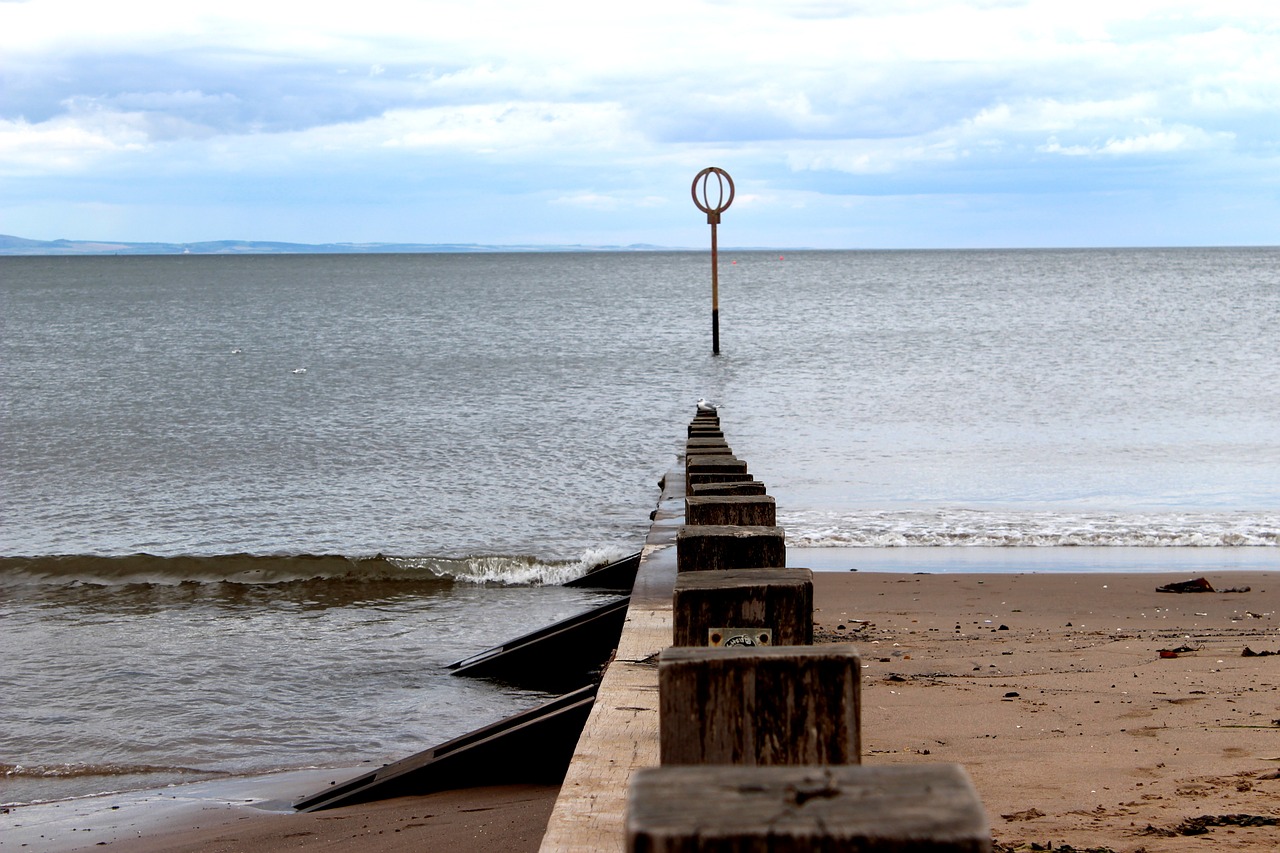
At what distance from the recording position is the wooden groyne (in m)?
1.30

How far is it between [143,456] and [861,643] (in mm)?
16732

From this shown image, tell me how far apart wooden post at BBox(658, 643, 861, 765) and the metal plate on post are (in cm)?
113

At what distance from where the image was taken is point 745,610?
3.19 m

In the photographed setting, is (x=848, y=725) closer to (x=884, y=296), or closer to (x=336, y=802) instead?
(x=336, y=802)

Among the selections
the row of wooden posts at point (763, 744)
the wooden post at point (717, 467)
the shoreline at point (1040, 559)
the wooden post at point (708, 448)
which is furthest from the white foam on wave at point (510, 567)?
the row of wooden posts at point (763, 744)

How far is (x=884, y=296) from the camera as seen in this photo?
87.0m

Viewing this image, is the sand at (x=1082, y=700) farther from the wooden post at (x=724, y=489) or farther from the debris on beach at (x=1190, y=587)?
the wooden post at (x=724, y=489)

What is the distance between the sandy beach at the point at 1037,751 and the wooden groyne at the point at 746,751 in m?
1.36

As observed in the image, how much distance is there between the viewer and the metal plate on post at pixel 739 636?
3178 mm

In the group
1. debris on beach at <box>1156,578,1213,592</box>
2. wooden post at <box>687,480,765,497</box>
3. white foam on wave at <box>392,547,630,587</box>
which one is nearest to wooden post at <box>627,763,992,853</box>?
wooden post at <box>687,480,765,497</box>

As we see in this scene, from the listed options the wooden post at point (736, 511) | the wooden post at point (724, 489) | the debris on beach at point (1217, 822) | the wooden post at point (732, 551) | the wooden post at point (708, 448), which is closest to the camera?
the wooden post at point (732, 551)

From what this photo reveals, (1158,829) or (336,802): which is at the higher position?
(1158,829)

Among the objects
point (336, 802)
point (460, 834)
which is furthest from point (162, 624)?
point (460, 834)

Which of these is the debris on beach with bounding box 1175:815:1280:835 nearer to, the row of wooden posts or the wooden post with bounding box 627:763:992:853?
the row of wooden posts
